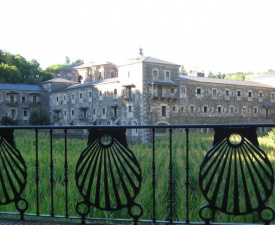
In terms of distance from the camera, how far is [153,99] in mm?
33875

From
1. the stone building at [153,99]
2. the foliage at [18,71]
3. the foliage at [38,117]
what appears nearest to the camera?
the stone building at [153,99]

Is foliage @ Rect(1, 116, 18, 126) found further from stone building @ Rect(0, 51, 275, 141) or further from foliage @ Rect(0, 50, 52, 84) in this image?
foliage @ Rect(0, 50, 52, 84)

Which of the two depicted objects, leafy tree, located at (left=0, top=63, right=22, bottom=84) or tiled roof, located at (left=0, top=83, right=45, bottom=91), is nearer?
tiled roof, located at (left=0, top=83, right=45, bottom=91)

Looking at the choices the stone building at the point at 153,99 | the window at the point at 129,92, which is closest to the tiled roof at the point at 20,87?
the stone building at the point at 153,99

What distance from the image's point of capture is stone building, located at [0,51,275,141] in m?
33.6

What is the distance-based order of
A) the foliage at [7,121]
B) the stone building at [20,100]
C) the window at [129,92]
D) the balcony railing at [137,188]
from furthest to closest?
the stone building at [20,100] < the foliage at [7,121] < the window at [129,92] < the balcony railing at [137,188]

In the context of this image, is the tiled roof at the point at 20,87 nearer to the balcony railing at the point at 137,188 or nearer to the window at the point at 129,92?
the window at the point at 129,92

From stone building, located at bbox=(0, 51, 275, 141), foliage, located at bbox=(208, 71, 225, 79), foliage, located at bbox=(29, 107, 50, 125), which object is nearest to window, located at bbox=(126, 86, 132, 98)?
stone building, located at bbox=(0, 51, 275, 141)

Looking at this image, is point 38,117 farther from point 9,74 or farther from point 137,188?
point 137,188

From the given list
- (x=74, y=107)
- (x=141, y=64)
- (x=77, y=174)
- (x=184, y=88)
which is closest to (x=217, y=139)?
(x=77, y=174)

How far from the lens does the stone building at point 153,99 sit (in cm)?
3359

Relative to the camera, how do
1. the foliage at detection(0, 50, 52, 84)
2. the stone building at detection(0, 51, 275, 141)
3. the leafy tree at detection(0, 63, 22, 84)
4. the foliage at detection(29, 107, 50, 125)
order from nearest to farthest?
the stone building at detection(0, 51, 275, 141)
the foliage at detection(29, 107, 50, 125)
the leafy tree at detection(0, 63, 22, 84)
the foliage at detection(0, 50, 52, 84)

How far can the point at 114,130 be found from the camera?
8.49 ft

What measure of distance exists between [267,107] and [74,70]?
108 ft
